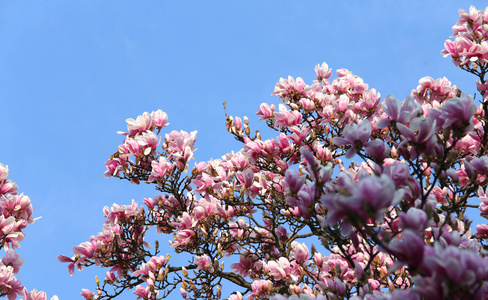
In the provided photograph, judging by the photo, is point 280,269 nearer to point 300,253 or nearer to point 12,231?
point 300,253

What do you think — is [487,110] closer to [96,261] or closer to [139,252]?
[139,252]

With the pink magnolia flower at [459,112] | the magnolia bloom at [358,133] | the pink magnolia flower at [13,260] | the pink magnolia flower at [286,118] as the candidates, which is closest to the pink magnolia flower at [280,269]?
the pink magnolia flower at [286,118]

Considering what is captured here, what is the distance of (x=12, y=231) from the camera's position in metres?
5.21

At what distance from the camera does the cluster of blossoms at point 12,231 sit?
16.1 feet

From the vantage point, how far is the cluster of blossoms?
491 centimetres

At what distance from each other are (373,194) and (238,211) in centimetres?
418

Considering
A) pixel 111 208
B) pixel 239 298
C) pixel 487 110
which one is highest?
pixel 487 110

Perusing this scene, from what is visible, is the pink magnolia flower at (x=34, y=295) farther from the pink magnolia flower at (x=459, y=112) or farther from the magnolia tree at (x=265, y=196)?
the pink magnolia flower at (x=459, y=112)

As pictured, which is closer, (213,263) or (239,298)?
(239,298)

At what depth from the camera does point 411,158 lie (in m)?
3.31

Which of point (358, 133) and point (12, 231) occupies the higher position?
point (12, 231)

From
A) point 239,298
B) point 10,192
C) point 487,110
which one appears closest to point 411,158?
point 239,298

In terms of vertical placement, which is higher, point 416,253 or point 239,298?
point 239,298

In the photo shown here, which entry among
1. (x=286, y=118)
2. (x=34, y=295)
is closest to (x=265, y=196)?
(x=286, y=118)
